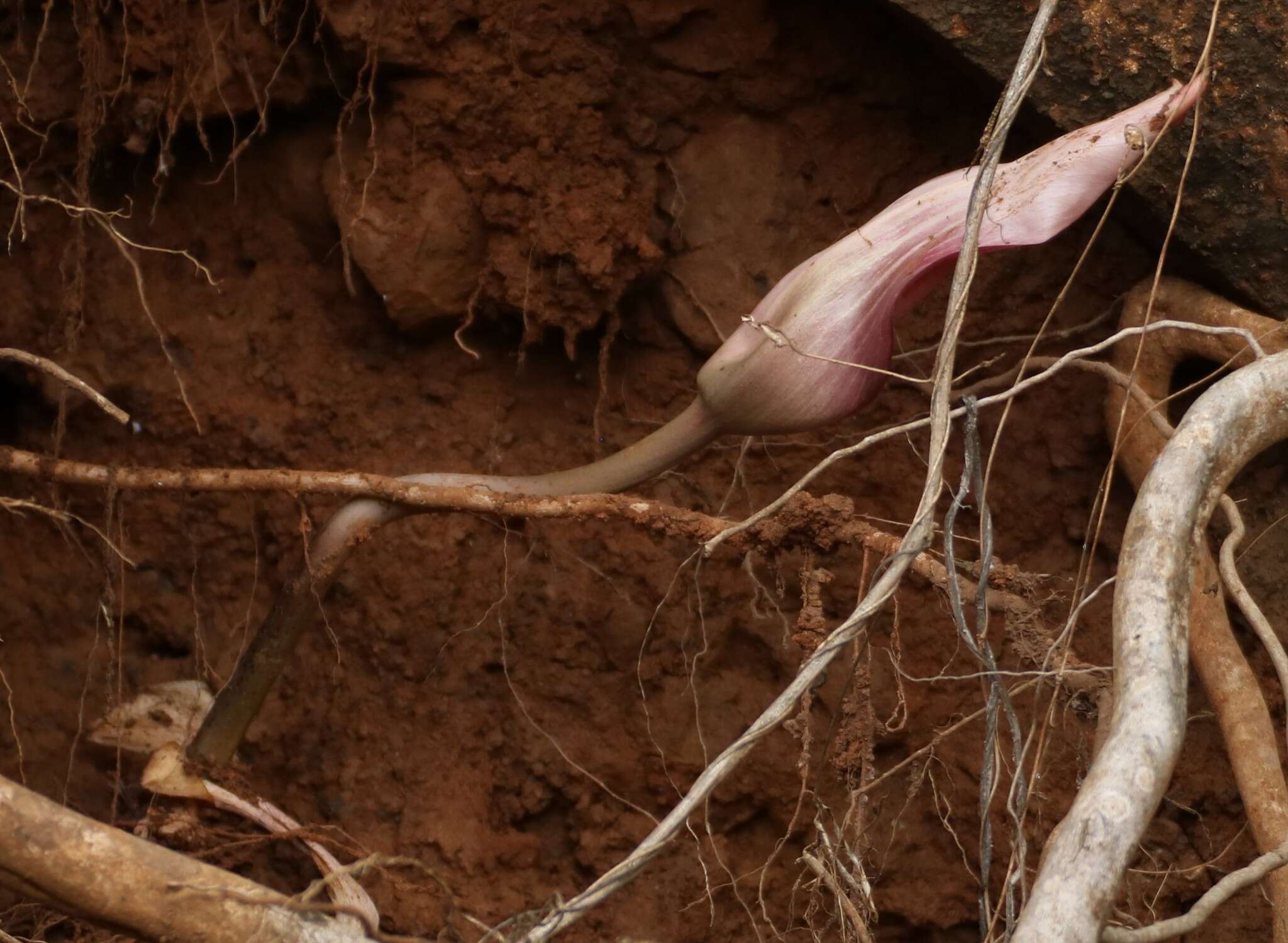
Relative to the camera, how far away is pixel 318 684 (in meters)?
1.63

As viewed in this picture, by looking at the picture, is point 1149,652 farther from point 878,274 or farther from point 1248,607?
point 878,274

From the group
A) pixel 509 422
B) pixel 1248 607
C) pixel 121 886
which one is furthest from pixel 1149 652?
pixel 509 422

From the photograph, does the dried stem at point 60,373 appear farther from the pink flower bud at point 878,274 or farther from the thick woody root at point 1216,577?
the thick woody root at point 1216,577

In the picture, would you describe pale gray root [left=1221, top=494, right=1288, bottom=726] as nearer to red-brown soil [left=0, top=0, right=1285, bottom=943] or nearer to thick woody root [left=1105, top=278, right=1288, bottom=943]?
thick woody root [left=1105, top=278, right=1288, bottom=943]

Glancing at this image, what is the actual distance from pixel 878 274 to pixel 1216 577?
1.69 ft

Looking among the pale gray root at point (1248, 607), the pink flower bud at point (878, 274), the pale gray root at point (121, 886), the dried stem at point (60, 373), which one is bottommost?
A: the pale gray root at point (121, 886)

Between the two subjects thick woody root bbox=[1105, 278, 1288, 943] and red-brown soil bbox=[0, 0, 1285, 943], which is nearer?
thick woody root bbox=[1105, 278, 1288, 943]

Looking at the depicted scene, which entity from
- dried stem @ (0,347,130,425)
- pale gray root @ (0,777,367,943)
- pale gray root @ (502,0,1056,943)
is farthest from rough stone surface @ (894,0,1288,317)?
pale gray root @ (0,777,367,943)

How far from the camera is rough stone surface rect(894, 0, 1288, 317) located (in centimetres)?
131

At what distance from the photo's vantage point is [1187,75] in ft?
4.35

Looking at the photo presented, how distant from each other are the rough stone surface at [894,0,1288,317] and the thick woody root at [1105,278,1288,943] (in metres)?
0.06

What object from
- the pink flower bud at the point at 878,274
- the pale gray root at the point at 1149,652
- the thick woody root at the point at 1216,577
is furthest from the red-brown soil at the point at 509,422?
the pale gray root at the point at 1149,652

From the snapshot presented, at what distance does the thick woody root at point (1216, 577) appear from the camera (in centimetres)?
123

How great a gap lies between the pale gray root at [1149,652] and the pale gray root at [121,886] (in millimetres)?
469
